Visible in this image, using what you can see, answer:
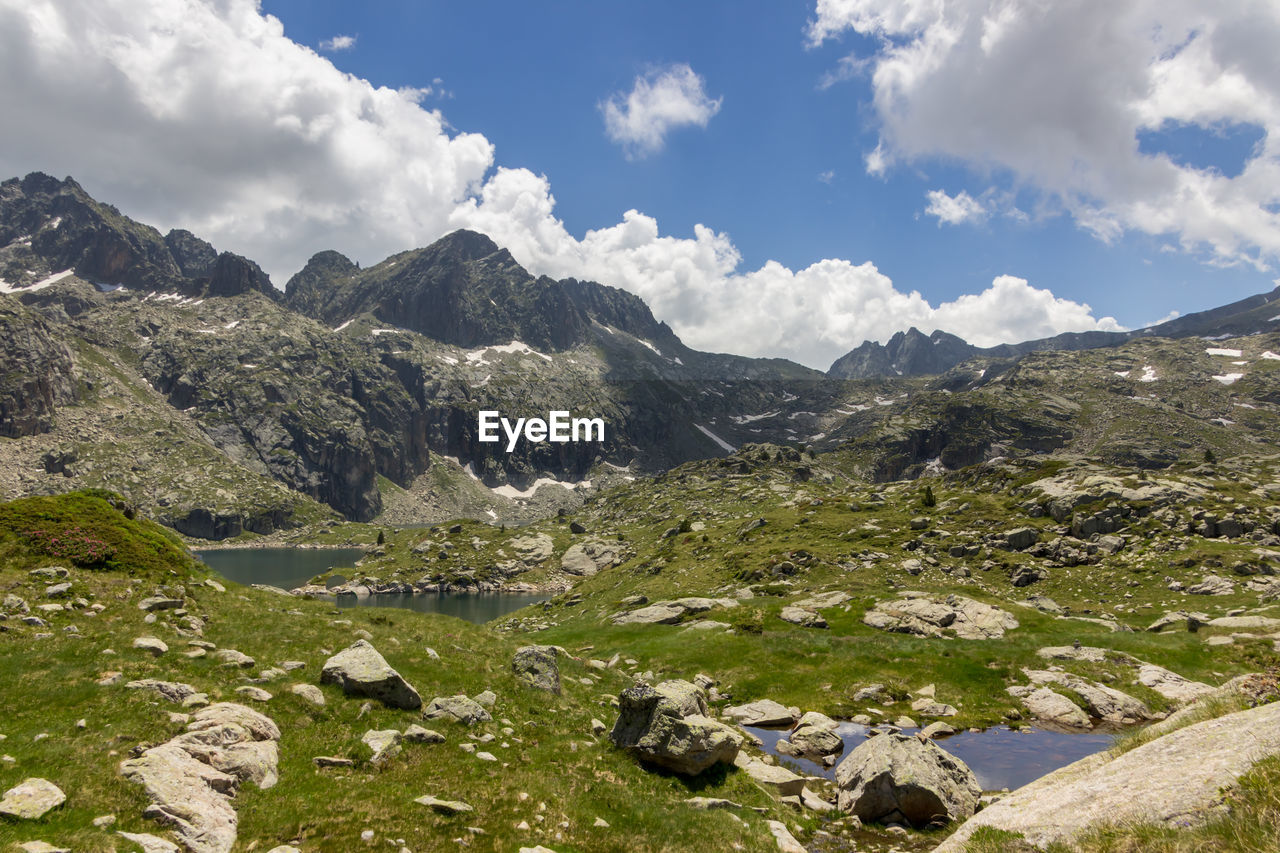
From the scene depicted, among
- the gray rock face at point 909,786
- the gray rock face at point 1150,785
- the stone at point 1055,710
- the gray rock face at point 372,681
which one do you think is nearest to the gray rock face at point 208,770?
the gray rock face at point 372,681

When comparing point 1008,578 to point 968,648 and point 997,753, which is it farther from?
point 997,753

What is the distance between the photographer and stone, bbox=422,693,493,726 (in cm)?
2156

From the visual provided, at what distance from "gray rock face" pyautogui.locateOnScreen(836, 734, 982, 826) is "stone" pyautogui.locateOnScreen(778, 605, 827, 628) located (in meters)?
32.4

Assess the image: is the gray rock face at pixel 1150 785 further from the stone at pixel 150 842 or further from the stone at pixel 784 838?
the stone at pixel 150 842

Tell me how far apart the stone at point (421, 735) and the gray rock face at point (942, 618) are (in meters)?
42.2

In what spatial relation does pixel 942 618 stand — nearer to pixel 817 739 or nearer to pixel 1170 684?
pixel 1170 684

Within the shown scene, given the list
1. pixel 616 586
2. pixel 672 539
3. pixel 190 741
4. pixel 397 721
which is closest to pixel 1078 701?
pixel 397 721

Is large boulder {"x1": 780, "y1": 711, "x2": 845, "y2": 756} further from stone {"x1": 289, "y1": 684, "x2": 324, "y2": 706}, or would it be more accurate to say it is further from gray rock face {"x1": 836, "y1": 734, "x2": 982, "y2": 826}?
stone {"x1": 289, "y1": 684, "x2": 324, "y2": 706}

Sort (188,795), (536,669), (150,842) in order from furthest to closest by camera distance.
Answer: (536,669)
(188,795)
(150,842)

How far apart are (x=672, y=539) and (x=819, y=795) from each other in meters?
120

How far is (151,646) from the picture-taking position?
849 inches

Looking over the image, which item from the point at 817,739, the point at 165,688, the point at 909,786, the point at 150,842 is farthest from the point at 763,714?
the point at 150,842

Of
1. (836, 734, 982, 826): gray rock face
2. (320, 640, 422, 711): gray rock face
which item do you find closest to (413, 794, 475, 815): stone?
(320, 640, 422, 711): gray rock face

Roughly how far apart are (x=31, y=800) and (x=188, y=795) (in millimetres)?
2797
